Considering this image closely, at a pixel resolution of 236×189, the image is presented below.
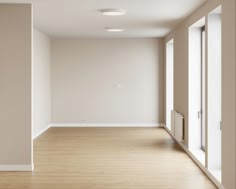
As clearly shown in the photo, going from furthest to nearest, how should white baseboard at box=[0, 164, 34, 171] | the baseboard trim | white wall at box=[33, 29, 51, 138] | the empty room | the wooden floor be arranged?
white wall at box=[33, 29, 51, 138], white baseboard at box=[0, 164, 34, 171], the empty room, the wooden floor, the baseboard trim

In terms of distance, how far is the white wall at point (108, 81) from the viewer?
1202 cm

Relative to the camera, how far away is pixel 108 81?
12133 mm

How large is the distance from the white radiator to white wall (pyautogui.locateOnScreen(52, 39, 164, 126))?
9.28 ft

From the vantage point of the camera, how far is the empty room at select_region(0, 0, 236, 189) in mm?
5617

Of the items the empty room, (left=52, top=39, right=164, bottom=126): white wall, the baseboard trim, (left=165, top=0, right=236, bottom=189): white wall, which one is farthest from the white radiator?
(left=165, top=0, right=236, bottom=189): white wall

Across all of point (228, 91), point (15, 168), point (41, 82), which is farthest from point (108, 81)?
point (228, 91)

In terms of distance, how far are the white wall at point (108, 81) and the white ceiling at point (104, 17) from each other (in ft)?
3.95

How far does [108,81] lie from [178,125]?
13.4ft

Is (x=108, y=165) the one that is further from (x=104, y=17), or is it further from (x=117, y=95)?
(x=117, y=95)

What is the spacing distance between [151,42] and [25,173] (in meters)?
6.99

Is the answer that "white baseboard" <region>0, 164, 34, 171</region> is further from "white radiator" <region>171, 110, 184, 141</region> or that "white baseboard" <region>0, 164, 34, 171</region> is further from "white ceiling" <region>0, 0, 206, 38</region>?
"white radiator" <region>171, 110, 184, 141</region>

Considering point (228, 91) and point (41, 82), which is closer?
point (228, 91)

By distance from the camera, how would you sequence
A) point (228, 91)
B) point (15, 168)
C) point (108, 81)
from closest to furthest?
point (228, 91), point (15, 168), point (108, 81)

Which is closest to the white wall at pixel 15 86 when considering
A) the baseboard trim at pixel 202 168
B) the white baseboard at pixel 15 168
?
the white baseboard at pixel 15 168
